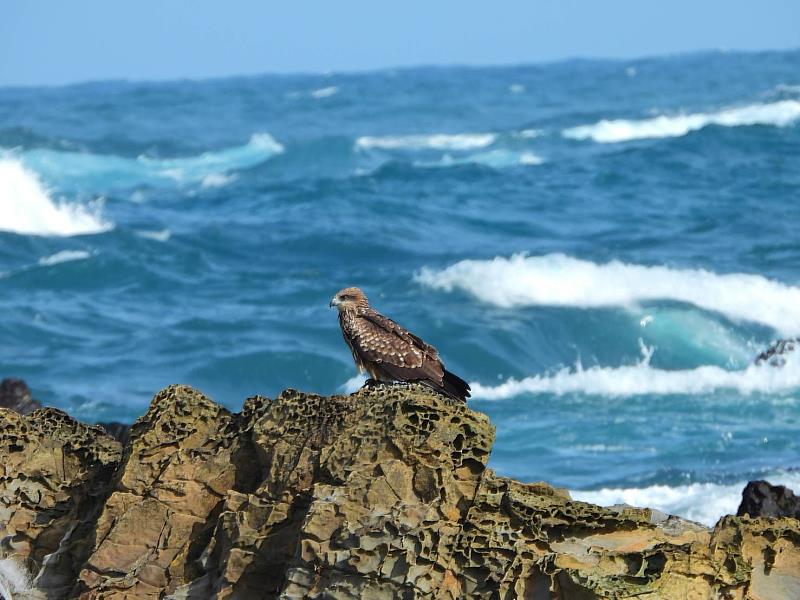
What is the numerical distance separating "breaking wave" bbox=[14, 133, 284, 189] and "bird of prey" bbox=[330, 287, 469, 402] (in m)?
32.6

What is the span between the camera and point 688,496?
43.0 feet

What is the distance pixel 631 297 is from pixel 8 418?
16859mm

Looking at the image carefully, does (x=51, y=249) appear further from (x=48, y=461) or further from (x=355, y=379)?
(x=48, y=461)

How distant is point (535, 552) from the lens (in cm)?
576

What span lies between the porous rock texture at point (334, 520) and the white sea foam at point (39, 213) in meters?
25.5

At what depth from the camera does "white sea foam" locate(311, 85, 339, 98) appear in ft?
261

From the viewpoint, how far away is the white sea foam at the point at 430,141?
5068cm

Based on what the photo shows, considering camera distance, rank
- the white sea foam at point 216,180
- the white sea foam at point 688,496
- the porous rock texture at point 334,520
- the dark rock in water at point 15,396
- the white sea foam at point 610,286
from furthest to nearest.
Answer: the white sea foam at point 216,180 → the white sea foam at point 610,286 → the dark rock in water at point 15,396 → the white sea foam at point 688,496 → the porous rock texture at point 334,520

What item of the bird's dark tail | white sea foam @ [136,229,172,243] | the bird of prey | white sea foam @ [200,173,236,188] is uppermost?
white sea foam @ [200,173,236,188]

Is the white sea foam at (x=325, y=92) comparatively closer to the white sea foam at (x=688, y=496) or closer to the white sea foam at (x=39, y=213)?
the white sea foam at (x=39, y=213)

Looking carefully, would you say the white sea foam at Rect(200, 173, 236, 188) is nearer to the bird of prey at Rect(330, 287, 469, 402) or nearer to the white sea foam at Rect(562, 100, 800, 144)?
the white sea foam at Rect(562, 100, 800, 144)

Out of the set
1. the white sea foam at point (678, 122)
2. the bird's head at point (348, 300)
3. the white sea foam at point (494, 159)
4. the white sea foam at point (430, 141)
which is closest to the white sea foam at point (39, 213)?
the white sea foam at point (494, 159)

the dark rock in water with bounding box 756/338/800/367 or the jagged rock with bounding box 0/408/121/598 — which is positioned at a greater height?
→ the dark rock in water with bounding box 756/338/800/367

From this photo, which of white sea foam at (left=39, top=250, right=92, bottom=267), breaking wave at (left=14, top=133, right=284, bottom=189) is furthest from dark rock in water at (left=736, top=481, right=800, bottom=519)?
breaking wave at (left=14, top=133, right=284, bottom=189)
